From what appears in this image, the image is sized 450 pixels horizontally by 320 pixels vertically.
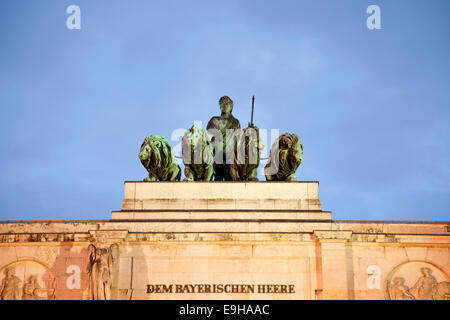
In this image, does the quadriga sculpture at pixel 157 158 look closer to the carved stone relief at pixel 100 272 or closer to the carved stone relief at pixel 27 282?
the carved stone relief at pixel 100 272

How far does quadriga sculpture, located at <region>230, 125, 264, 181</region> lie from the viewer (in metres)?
26.0

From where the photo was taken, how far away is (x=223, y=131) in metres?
27.8

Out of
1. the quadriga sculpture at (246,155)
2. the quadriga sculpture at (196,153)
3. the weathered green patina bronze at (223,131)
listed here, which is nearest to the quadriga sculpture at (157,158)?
the quadriga sculpture at (196,153)

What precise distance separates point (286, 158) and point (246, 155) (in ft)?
4.84

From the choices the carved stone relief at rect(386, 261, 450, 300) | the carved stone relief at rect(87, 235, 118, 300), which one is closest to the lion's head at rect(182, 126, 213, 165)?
the carved stone relief at rect(87, 235, 118, 300)

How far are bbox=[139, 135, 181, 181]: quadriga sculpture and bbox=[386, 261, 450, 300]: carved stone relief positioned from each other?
29.2 feet

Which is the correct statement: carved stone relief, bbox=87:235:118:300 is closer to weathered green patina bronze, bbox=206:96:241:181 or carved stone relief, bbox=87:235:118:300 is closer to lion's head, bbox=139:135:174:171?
lion's head, bbox=139:135:174:171

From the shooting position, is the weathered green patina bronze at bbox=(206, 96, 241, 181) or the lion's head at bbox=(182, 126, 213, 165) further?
the weathered green patina bronze at bbox=(206, 96, 241, 181)

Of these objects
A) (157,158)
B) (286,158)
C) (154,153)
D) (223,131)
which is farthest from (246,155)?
(154,153)

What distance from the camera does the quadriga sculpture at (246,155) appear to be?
26016 mm

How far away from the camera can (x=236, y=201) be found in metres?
24.9

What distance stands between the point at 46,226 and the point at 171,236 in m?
4.35
